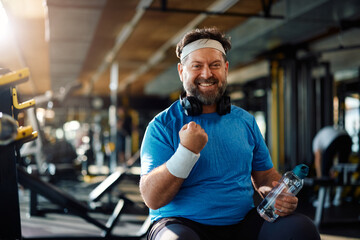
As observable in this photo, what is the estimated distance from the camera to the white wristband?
3.84 feet

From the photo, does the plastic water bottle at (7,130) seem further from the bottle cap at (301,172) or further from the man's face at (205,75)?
the bottle cap at (301,172)

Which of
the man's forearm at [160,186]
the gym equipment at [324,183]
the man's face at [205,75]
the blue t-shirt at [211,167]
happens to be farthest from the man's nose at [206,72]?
the gym equipment at [324,183]

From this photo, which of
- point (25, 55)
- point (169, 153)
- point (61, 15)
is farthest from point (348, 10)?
point (25, 55)

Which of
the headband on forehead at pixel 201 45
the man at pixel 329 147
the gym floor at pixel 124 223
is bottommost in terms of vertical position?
the gym floor at pixel 124 223

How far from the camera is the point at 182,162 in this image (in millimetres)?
1170

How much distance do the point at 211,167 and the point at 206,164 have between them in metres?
0.02

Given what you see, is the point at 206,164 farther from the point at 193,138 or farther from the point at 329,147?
the point at 329,147

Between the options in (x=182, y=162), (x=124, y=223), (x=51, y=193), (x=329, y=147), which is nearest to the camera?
(x=182, y=162)

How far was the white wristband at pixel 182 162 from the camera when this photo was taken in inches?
46.0

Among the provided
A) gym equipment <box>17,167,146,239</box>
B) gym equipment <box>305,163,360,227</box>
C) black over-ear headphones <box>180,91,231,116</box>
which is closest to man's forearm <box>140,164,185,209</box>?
black over-ear headphones <box>180,91,231,116</box>

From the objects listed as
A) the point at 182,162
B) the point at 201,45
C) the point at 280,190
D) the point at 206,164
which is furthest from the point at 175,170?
the point at 201,45

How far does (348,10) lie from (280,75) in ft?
5.41

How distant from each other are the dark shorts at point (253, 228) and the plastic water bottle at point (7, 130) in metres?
0.56

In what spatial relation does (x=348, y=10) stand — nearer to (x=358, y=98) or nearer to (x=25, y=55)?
(x=358, y=98)
